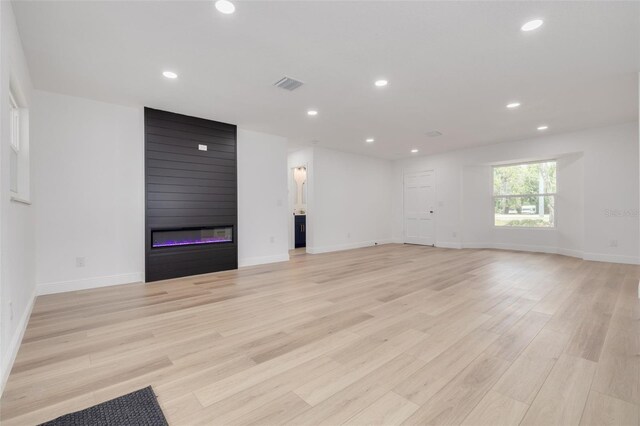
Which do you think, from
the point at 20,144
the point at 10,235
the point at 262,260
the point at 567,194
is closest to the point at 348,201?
the point at 262,260

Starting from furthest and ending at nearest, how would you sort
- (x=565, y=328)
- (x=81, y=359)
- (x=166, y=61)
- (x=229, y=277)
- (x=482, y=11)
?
(x=229, y=277) < (x=166, y=61) < (x=565, y=328) < (x=482, y=11) < (x=81, y=359)

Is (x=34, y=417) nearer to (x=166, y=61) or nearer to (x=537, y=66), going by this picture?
(x=166, y=61)

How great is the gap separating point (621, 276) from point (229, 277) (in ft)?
18.8

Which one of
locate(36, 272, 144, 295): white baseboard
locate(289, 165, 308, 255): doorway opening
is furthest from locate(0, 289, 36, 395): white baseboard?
locate(289, 165, 308, 255): doorway opening

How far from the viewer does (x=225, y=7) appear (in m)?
2.14

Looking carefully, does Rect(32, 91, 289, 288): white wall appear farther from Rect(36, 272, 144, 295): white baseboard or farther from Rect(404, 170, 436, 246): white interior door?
Rect(404, 170, 436, 246): white interior door

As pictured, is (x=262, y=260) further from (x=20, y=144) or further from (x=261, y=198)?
(x=20, y=144)

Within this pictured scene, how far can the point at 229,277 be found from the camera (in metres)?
4.38

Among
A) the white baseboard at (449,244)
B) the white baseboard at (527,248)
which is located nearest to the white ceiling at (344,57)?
the white baseboard at (527,248)

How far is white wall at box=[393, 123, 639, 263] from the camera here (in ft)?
16.8

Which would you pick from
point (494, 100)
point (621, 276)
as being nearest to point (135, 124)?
point (494, 100)

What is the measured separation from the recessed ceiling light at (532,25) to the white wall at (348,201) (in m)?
4.77

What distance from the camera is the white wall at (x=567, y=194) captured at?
16.8 feet

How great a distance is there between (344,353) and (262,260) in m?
3.79
